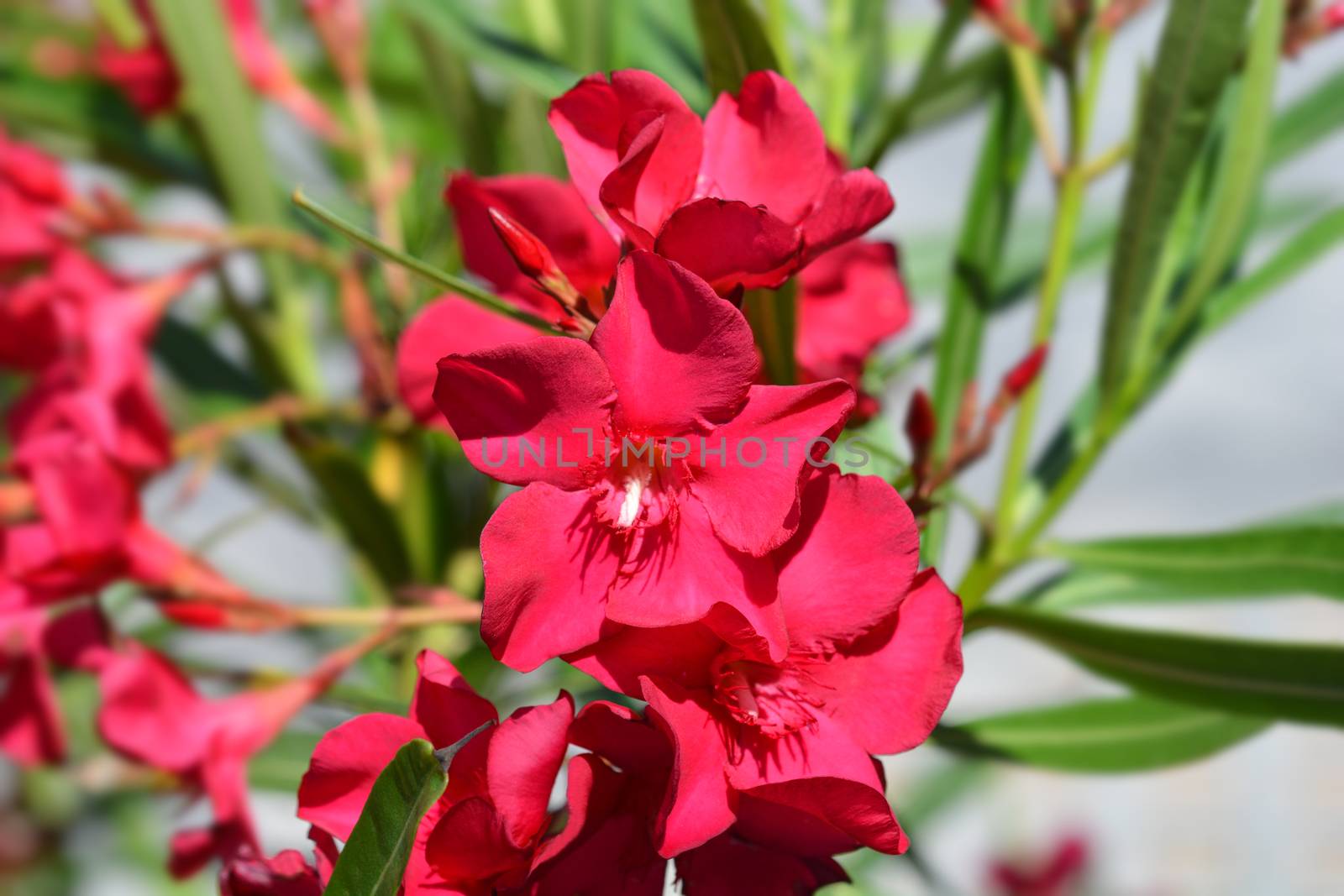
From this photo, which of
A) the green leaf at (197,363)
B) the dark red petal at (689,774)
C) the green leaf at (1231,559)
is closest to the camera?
the dark red petal at (689,774)

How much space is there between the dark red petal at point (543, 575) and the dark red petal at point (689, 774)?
41 millimetres

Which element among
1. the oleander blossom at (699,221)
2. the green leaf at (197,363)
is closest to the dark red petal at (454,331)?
the oleander blossom at (699,221)

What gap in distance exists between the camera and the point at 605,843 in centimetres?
45

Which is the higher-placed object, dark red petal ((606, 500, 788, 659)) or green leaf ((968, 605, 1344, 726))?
dark red petal ((606, 500, 788, 659))

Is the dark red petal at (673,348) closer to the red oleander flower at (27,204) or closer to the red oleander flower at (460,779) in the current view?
the red oleander flower at (460,779)

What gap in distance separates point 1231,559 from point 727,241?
1.53ft

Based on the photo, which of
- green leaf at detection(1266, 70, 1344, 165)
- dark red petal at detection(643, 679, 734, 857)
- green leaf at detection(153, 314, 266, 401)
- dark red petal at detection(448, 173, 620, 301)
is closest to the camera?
dark red petal at detection(643, 679, 734, 857)

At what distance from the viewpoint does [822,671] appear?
490 mm

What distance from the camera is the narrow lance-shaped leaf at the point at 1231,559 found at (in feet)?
2.21

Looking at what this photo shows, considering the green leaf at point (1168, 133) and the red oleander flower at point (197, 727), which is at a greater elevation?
the green leaf at point (1168, 133)

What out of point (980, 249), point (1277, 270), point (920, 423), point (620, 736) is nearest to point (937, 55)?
point (980, 249)

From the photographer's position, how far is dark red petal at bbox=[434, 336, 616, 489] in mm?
439

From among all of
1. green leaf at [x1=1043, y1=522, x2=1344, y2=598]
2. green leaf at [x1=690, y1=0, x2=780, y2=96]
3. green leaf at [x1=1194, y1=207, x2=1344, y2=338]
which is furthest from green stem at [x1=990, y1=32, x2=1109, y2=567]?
green leaf at [x1=690, y1=0, x2=780, y2=96]

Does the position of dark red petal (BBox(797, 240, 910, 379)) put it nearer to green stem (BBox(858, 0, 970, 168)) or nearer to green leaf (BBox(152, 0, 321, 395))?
green stem (BBox(858, 0, 970, 168))
